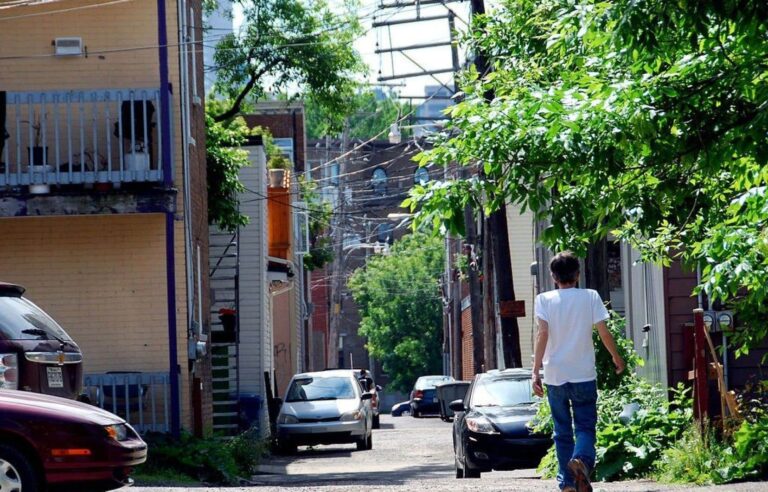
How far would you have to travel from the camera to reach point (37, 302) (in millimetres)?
18984

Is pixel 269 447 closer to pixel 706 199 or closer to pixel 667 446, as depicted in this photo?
pixel 667 446

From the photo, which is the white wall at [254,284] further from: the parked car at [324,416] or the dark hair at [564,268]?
the dark hair at [564,268]

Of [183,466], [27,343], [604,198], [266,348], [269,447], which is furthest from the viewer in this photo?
[266,348]

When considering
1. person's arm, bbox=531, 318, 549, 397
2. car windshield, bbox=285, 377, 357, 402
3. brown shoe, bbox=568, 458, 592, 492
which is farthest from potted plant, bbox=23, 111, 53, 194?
brown shoe, bbox=568, 458, 592, 492

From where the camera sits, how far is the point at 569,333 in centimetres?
962

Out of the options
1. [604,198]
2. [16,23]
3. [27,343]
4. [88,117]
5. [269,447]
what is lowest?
[269,447]

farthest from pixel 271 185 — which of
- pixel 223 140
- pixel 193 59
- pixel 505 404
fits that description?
pixel 505 404

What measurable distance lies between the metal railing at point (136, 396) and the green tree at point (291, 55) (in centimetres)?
1120

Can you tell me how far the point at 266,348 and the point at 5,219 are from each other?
12.1 m

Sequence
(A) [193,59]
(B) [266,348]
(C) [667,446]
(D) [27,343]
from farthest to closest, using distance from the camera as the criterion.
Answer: (B) [266,348] → (A) [193,59] → (C) [667,446] → (D) [27,343]

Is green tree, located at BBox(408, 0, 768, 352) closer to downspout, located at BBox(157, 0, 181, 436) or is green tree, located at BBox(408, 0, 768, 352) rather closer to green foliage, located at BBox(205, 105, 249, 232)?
downspout, located at BBox(157, 0, 181, 436)

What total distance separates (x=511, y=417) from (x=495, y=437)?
0.54 meters

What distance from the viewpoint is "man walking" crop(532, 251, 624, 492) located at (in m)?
9.58

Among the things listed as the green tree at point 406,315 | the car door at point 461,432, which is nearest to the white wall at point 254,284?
the car door at point 461,432
